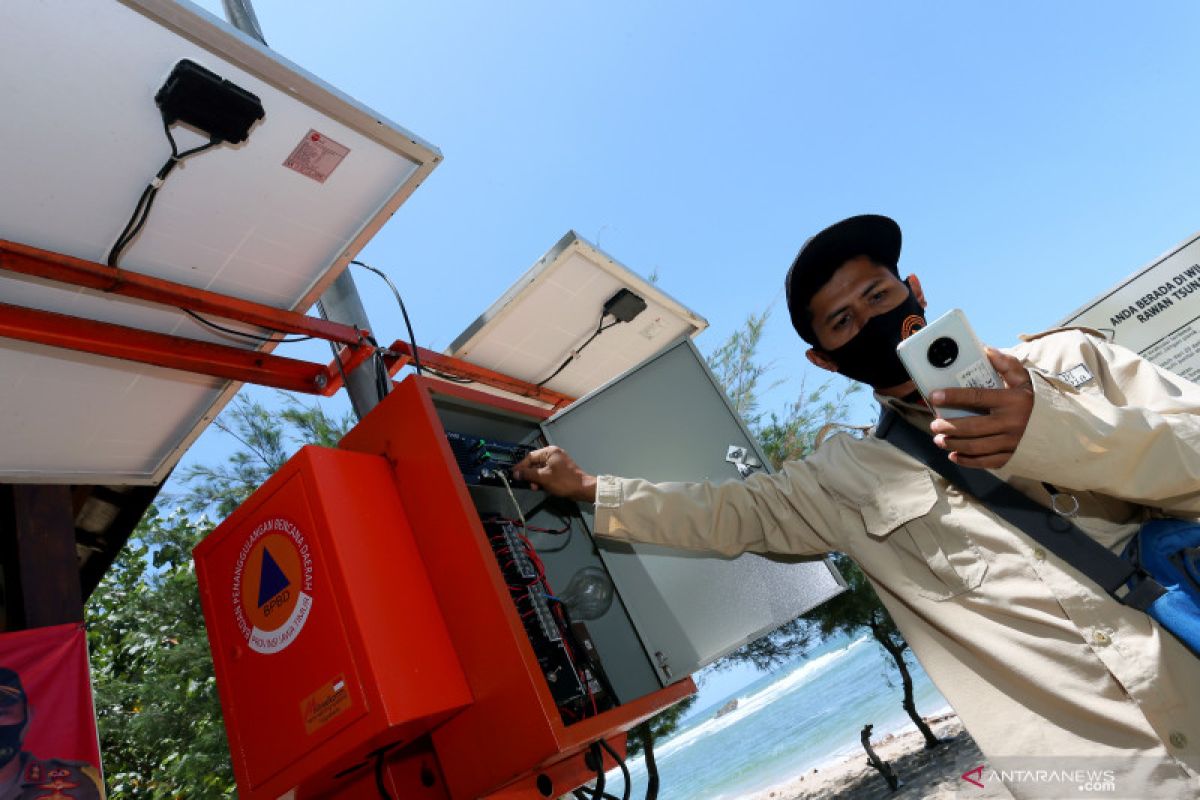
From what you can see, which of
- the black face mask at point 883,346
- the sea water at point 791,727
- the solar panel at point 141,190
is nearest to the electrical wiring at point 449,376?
the solar panel at point 141,190

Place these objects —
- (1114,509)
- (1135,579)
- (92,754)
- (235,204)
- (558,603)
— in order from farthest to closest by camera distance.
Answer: (92,754) → (235,204) → (558,603) → (1114,509) → (1135,579)

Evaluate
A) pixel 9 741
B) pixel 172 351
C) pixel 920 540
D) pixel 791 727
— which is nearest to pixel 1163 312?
pixel 920 540

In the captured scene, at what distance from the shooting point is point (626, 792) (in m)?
2.51

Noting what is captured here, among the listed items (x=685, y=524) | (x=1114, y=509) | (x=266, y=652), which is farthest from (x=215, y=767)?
(x=1114, y=509)

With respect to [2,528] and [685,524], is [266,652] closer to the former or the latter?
[685,524]

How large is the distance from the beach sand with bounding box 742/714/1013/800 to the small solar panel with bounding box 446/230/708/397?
23.0ft

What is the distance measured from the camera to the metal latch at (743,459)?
2.68 m

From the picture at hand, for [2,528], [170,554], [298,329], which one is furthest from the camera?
[170,554]

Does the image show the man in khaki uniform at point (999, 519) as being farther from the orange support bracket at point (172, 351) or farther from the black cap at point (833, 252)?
the orange support bracket at point (172, 351)

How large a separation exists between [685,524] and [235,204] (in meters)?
2.15

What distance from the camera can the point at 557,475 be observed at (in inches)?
94.3

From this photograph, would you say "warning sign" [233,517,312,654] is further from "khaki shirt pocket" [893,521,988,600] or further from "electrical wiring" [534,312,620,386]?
"electrical wiring" [534,312,620,386]

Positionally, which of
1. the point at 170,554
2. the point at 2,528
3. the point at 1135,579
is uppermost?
the point at 170,554

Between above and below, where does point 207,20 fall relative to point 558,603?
above
